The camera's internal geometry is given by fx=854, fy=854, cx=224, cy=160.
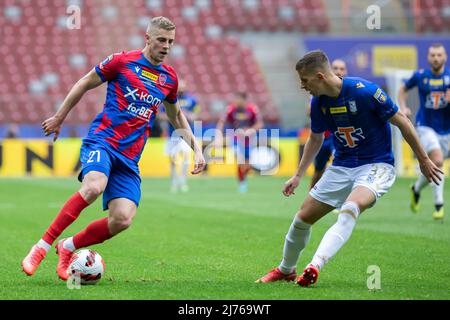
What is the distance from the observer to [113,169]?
725 centimetres

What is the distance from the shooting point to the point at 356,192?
6859 millimetres

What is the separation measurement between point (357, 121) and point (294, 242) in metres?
1.16

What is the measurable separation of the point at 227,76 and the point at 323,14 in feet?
14.8

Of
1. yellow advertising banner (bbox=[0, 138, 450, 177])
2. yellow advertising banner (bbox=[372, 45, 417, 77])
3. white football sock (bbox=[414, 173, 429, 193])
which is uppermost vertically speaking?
yellow advertising banner (bbox=[372, 45, 417, 77])

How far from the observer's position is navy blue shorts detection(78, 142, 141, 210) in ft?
23.0

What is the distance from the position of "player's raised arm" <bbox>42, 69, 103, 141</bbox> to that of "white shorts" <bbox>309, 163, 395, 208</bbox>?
82.3 inches

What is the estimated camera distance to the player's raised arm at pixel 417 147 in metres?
6.81

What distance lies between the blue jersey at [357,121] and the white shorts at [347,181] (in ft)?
0.21

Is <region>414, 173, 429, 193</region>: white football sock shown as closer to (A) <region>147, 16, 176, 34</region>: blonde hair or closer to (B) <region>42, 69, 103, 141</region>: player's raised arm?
(A) <region>147, 16, 176, 34</region>: blonde hair

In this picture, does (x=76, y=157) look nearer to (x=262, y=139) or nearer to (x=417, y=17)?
(x=262, y=139)

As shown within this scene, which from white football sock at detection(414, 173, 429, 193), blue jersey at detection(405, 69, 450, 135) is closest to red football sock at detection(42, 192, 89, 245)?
white football sock at detection(414, 173, 429, 193)

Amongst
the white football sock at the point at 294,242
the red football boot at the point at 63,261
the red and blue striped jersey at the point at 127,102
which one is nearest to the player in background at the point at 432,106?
the white football sock at the point at 294,242
